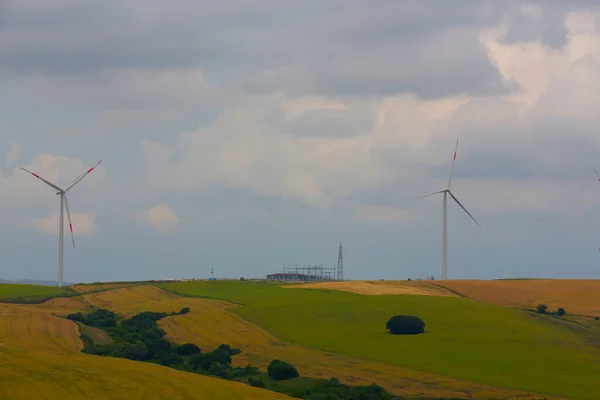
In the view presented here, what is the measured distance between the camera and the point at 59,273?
153375 mm

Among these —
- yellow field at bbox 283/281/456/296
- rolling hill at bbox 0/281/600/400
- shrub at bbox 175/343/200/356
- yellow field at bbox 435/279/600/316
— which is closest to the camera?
rolling hill at bbox 0/281/600/400

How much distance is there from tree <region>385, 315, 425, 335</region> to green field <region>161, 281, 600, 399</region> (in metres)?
1.30

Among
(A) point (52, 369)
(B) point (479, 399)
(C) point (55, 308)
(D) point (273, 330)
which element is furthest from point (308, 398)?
(C) point (55, 308)

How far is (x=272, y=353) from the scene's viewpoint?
8369 centimetres

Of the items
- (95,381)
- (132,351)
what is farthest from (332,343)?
(95,381)

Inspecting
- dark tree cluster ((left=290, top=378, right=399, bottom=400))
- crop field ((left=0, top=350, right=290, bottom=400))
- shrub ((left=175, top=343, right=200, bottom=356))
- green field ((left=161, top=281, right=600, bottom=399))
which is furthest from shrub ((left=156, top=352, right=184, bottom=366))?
crop field ((left=0, top=350, right=290, bottom=400))

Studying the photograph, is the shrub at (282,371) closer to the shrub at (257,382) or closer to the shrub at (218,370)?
the shrub at (218,370)

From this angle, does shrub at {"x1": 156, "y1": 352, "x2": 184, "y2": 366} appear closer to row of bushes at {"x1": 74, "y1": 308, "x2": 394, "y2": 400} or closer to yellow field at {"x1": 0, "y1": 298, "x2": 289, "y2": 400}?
row of bushes at {"x1": 74, "y1": 308, "x2": 394, "y2": 400}

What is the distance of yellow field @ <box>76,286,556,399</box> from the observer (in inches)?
2697

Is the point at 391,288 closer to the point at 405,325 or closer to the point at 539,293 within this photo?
the point at 539,293

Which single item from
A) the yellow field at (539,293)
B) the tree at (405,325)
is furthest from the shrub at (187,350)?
the yellow field at (539,293)

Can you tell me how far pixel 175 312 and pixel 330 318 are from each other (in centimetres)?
2011

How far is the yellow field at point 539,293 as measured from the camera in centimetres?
13050

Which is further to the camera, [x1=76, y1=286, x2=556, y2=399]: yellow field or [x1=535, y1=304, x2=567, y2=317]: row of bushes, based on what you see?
[x1=535, y1=304, x2=567, y2=317]: row of bushes
